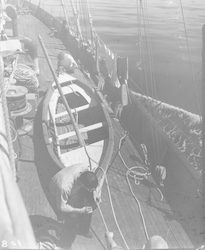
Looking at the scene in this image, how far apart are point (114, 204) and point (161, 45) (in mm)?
15365

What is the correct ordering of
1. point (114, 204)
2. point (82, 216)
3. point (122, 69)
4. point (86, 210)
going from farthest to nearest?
point (122, 69) → point (114, 204) → point (82, 216) → point (86, 210)

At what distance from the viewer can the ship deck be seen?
3674 mm

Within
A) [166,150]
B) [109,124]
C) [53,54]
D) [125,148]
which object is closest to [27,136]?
[109,124]

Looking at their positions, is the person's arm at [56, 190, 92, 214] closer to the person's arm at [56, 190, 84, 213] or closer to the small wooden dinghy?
the person's arm at [56, 190, 84, 213]

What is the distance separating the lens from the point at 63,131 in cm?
607

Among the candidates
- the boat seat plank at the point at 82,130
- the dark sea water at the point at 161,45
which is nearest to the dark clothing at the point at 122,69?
the dark sea water at the point at 161,45

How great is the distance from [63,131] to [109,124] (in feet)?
4.26

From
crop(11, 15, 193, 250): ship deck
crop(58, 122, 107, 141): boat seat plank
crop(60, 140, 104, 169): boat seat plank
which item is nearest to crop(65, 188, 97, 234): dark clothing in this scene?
crop(11, 15, 193, 250): ship deck

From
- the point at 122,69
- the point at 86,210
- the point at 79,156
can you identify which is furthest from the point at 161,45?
the point at 86,210

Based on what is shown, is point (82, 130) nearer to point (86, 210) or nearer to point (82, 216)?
point (82, 216)

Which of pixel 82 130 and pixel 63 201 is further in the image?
pixel 82 130

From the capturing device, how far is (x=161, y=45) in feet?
57.6

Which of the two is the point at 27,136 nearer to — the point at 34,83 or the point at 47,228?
the point at 34,83

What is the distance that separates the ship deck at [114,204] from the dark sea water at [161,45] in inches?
118
